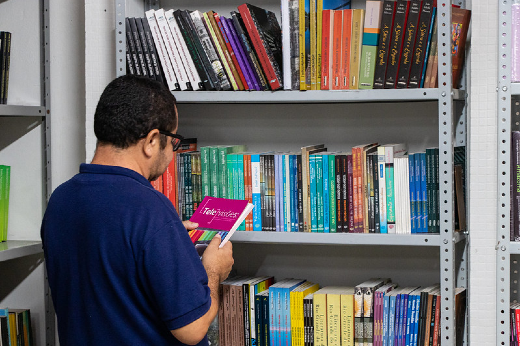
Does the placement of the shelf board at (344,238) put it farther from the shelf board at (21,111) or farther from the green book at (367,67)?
the shelf board at (21,111)

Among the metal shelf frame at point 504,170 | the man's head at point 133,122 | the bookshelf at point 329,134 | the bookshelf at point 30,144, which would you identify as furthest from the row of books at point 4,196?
the metal shelf frame at point 504,170

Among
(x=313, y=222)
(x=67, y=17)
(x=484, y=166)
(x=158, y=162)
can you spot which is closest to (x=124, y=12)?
(x=67, y=17)

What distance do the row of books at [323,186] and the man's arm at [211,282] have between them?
0.35m

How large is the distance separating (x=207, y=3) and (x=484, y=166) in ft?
3.75

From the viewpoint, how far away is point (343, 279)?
213 centimetres

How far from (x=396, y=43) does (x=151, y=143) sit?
813mm

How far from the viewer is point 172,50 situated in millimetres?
1887

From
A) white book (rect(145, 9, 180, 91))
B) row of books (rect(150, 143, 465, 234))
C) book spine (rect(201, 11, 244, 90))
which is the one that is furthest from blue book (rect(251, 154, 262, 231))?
white book (rect(145, 9, 180, 91))

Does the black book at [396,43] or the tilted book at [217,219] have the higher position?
the black book at [396,43]

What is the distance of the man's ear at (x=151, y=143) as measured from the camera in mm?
1321

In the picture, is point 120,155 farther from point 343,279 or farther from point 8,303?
point 8,303

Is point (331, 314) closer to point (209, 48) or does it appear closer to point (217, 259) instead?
point (217, 259)

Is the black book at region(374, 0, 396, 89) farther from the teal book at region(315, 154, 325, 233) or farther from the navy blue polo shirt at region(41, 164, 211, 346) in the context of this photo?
the navy blue polo shirt at region(41, 164, 211, 346)

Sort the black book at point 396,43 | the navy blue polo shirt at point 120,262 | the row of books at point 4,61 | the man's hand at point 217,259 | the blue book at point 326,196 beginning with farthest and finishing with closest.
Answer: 1. the row of books at point 4,61
2. the blue book at point 326,196
3. the black book at point 396,43
4. the man's hand at point 217,259
5. the navy blue polo shirt at point 120,262
